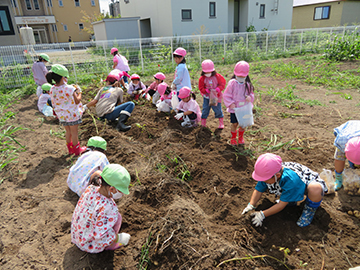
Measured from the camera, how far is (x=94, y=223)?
2121mm

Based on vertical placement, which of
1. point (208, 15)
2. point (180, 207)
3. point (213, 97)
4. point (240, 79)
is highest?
point (208, 15)

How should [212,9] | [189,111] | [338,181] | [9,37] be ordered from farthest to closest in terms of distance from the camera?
[212,9] < [9,37] < [189,111] < [338,181]

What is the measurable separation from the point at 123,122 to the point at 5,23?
40.6ft

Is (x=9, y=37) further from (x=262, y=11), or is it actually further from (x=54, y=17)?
(x=54, y=17)

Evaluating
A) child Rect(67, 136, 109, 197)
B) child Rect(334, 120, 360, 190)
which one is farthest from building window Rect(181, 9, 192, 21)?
child Rect(67, 136, 109, 197)

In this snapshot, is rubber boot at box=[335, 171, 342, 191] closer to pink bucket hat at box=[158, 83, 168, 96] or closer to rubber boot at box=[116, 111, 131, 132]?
rubber boot at box=[116, 111, 131, 132]

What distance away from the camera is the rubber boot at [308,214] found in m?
2.38

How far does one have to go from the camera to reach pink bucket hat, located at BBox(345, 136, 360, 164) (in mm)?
2488

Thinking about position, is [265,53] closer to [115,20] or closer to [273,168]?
[115,20]

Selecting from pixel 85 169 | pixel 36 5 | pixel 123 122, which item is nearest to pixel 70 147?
pixel 123 122

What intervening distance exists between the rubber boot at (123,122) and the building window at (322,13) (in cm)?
2588

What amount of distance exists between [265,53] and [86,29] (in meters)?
22.6

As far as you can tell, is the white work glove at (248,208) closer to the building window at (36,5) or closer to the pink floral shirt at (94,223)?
the pink floral shirt at (94,223)

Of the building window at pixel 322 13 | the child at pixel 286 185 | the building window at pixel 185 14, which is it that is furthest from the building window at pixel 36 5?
the child at pixel 286 185
